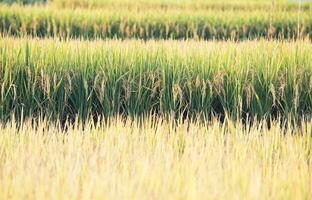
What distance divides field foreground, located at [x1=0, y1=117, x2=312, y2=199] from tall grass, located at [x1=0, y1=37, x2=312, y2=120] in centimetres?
61

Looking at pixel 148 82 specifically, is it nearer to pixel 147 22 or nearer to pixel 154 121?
pixel 154 121

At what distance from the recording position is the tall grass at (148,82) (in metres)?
3.21

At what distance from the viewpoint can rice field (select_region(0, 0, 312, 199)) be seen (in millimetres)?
1868

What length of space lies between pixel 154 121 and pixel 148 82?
1.61ft

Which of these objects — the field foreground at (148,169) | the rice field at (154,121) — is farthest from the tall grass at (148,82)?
the field foreground at (148,169)

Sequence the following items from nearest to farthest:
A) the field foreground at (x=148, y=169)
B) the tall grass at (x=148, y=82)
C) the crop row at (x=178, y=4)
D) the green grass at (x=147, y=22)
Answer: the field foreground at (x=148, y=169), the tall grass at (x=148, y=82), the green grass at (x=147, y=22), the crop row at (x=178, y=4)

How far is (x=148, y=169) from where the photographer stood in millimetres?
1994

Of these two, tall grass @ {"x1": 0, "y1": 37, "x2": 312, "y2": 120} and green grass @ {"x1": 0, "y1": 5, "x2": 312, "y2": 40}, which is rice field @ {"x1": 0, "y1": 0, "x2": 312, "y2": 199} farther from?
green grass @ {"x1": 0, "y1": 5, "x2": 312, "y2": 40}

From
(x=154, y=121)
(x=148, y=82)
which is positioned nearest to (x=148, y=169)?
(x=154, y=121)

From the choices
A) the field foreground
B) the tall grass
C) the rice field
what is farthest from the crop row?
the field foreground

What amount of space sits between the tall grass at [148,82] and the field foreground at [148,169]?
61 cm

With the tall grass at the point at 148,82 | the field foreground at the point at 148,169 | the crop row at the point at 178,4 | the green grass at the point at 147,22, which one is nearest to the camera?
the field foreground at the point at 148,169

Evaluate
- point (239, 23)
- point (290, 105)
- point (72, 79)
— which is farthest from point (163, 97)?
point (239, 23)

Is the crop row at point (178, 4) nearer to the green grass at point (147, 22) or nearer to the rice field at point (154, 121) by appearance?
the green grass at point (147, 22)
